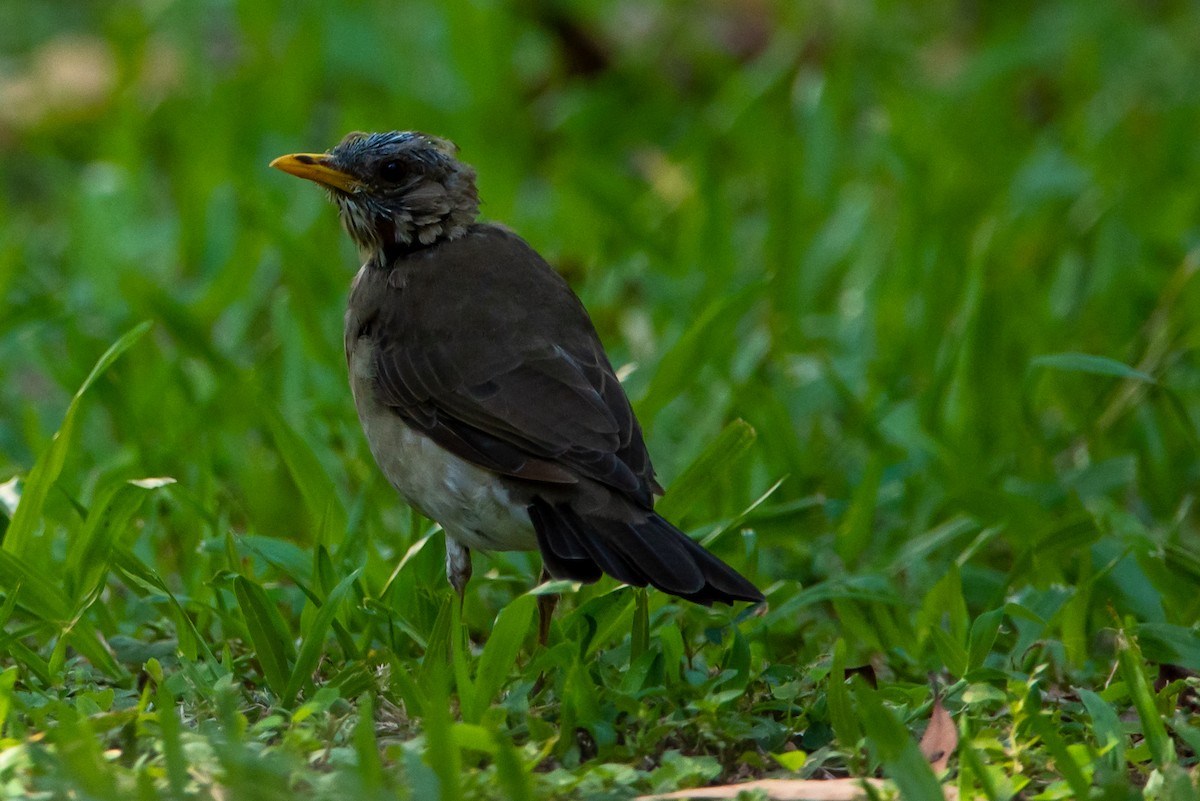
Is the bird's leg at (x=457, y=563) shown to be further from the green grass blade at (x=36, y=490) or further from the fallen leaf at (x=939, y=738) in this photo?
the fallen leaf at (x=939, y=738)

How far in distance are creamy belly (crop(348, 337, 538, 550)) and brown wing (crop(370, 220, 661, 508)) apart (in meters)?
0.04

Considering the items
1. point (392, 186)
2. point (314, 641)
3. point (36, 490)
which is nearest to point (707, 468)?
point (314, 641)

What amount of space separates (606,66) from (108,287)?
10.9 ft

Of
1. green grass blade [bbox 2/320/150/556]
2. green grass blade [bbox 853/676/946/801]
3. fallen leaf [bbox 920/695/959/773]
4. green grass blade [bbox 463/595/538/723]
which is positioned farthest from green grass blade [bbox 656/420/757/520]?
green grass blade [bbox 2/320/150/556]

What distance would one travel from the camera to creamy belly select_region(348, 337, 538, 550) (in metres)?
3.83

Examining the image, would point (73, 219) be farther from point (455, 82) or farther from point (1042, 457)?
point (1042, 457)

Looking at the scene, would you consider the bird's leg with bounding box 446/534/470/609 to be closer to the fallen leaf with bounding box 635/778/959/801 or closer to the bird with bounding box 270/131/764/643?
the bird with bounding box 270/131/764/643

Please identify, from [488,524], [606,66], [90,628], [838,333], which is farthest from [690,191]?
[90,628]

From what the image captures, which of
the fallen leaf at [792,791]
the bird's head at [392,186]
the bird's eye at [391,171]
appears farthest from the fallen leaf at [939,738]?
the bird's eye at [391,171]

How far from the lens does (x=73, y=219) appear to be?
6.43 m

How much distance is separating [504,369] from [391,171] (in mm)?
863

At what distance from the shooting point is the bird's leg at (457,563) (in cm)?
398

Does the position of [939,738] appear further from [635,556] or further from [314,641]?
[314,641]

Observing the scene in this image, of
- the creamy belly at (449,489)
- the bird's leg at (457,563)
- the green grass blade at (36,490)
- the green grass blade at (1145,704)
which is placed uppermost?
the green grass blade at (36,490)
